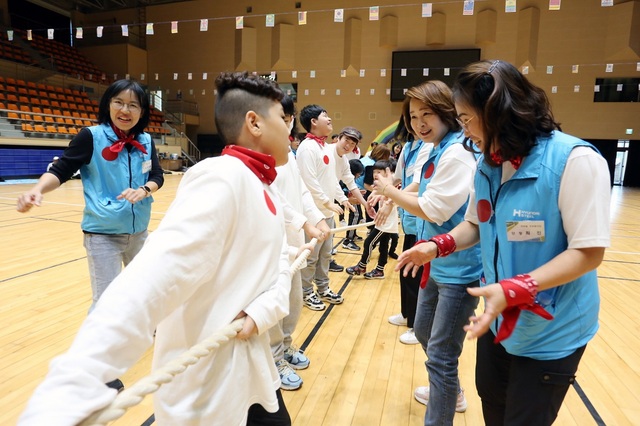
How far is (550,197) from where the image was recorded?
3.48 ft

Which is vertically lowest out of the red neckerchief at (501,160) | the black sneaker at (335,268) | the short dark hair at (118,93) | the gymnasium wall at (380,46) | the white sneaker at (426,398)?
the black sneaker at (335,268)

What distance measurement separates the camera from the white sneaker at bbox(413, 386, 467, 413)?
87.1 inches

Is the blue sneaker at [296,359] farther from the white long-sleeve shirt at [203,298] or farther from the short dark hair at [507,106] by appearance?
the short dark hair at [507,106]

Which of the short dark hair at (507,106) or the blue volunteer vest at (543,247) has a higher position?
the short dark hair at (507,106)

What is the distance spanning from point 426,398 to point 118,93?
2.48 metres

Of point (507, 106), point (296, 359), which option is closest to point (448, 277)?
point (507, 106)

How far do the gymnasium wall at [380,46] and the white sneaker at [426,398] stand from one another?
13187 mm

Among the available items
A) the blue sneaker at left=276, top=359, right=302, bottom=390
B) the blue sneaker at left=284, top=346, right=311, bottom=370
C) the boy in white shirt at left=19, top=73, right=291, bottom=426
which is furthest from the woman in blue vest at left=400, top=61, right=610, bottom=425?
the blue sneaker at left=284, top=346, right=311, bottom=370

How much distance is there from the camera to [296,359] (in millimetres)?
2619

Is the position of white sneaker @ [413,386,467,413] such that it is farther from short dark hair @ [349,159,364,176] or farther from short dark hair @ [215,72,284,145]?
short dark hair @ [349,159,364,176]

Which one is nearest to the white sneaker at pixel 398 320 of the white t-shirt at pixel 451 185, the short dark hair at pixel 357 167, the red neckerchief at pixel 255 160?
the white t-shirt at pixel 451 185

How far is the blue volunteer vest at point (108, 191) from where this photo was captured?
213 centimetres

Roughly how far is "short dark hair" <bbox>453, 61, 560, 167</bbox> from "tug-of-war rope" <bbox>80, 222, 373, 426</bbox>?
34.7 inches

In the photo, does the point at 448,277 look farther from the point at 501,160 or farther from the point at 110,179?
the point at 110,179
